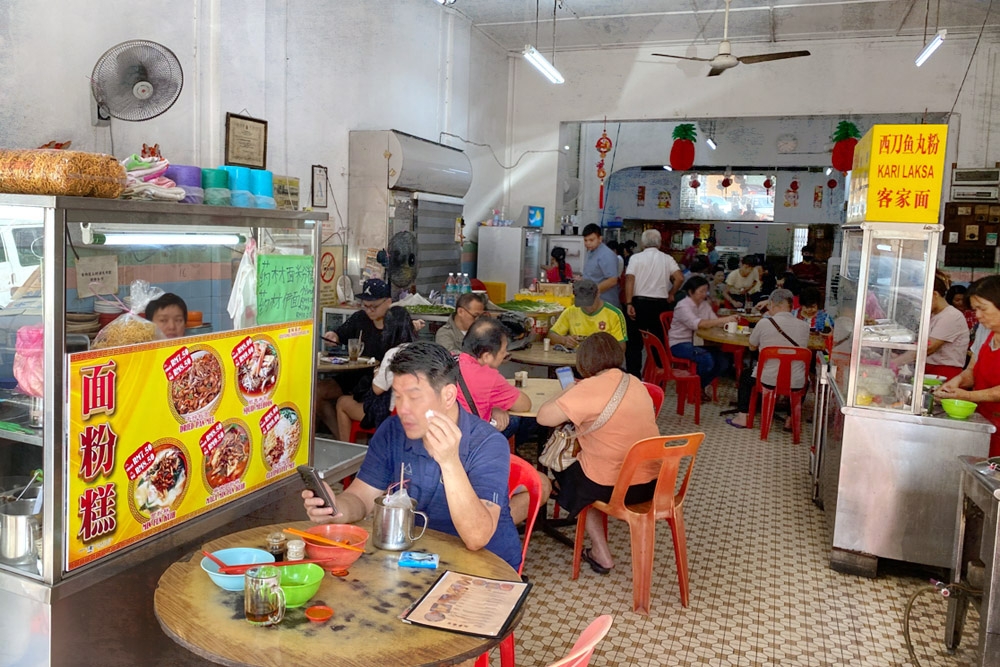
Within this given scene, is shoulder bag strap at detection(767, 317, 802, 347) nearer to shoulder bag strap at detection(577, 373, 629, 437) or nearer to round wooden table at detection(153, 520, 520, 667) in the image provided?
shoulder bag strap at detection(577, 373, 629, 437)

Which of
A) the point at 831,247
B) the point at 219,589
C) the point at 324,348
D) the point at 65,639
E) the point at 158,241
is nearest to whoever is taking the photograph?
the point at 219,589

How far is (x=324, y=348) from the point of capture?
6.01 meters

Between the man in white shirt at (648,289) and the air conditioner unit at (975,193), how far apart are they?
10.7 feet

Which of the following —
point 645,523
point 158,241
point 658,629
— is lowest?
point 658,629

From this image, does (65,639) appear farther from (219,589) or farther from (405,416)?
(405,416)

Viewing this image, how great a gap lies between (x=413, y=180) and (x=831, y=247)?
38.0ft

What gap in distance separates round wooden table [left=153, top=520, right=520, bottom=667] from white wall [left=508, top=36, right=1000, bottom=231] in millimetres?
8684

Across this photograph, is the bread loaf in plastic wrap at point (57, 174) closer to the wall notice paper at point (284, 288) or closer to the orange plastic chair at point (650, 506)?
the wall notice paper at point (284, 288)

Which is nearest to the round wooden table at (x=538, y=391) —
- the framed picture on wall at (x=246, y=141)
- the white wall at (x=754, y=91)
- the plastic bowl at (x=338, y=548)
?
the plastic bowl at (x=338, y=548)

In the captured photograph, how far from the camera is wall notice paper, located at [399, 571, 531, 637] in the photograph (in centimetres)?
190

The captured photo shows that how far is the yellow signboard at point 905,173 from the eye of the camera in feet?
12.8

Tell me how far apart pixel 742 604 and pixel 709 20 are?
6954mm

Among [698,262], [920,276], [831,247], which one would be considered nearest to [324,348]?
[920,276]

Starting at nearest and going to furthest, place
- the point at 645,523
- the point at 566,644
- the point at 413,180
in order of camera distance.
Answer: the point at 566,644
the point at 645,523
the point at 413,180
